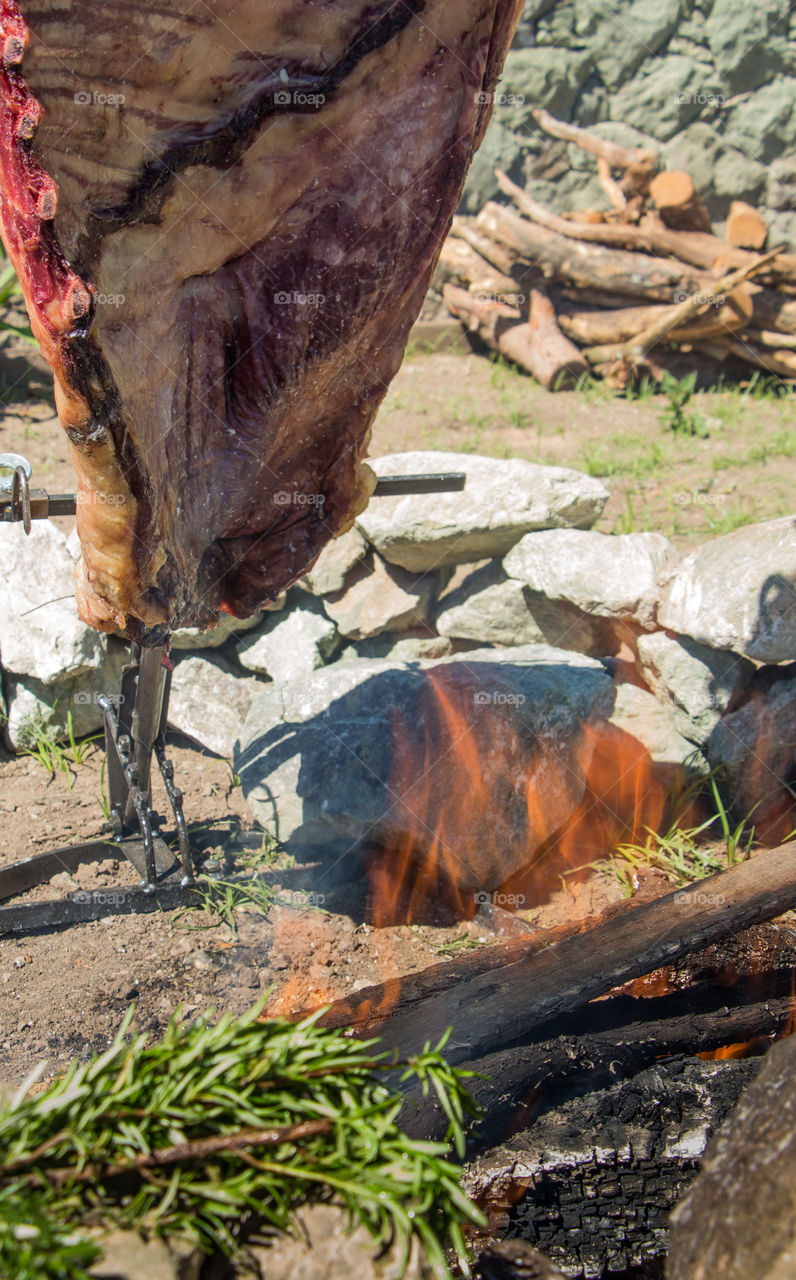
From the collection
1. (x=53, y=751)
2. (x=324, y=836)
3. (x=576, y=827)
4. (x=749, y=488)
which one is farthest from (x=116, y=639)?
(x=749, y=488)

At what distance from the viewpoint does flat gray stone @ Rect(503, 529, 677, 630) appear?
4027 millimetres

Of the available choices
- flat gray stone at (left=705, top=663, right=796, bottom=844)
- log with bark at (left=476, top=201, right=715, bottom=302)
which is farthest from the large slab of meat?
log with bark at (left=476, top=201, right=715, bottom=302)

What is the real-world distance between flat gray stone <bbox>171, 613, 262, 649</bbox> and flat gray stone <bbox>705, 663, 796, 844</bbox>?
2.13 metres

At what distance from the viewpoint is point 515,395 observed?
669 centimetres

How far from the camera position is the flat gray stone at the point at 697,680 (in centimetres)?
385

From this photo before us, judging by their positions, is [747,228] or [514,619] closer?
[514,619]

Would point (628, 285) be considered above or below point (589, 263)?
below

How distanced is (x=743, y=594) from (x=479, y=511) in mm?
1253

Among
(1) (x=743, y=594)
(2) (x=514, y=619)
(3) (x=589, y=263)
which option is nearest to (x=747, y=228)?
(3) (x=589, y=263)

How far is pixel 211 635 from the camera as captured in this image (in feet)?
14.1

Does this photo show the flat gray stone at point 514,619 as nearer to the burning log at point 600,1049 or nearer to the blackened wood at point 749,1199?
the burning log at point 600,1049

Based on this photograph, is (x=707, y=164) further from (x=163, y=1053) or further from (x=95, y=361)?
(x=163, y=1053)

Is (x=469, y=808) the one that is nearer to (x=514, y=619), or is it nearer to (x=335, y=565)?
(x=514, y=619)

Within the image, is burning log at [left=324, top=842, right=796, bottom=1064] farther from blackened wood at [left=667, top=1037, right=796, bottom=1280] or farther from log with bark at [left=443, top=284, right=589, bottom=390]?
log with bark at [left=443, top=284, right=589, bottom=390]
